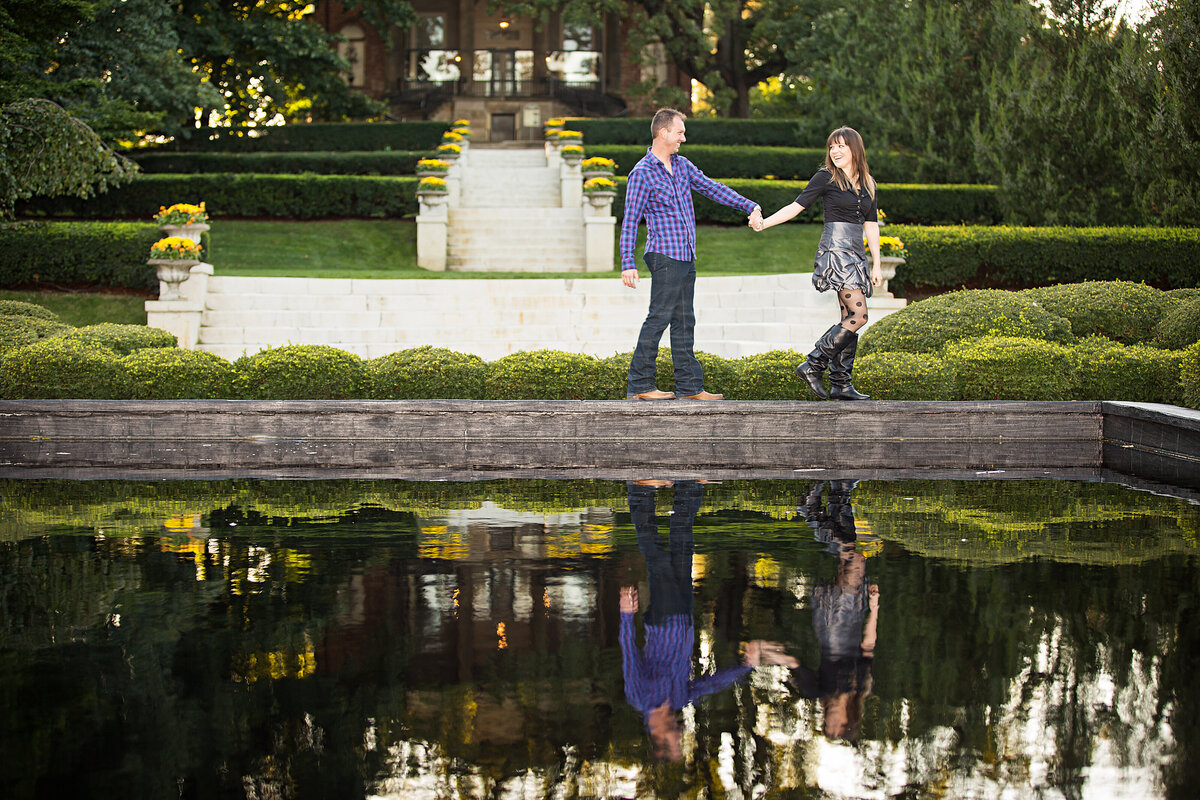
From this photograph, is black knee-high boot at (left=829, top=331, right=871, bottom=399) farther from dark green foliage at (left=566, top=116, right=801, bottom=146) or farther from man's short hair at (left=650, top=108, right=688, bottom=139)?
dark green foliage at (left=566, top=116, right=801, bottom=146)

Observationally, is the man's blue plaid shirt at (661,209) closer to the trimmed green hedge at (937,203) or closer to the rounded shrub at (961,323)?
the rounded shrub at (961,323)

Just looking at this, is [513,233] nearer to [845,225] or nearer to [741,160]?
[741,160]

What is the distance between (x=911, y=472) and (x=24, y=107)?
1313cm

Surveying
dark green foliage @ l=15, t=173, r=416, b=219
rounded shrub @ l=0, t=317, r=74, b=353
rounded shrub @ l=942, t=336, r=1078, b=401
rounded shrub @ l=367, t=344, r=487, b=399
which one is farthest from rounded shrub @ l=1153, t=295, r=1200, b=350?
dark green foliage @ l=15, t=173, r=416, b=219

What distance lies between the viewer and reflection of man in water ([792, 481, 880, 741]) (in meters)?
3.17

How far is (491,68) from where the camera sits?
39719 mm

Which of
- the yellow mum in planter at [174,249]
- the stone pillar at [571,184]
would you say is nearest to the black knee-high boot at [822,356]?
the yellow mum in planter at [174,249]

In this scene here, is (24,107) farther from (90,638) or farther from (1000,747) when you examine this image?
(1000,747)

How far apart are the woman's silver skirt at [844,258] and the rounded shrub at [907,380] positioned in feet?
4.03

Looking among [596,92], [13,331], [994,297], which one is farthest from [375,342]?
[596,92]

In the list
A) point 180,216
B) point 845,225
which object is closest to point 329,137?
point 180,216

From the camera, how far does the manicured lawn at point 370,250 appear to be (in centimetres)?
1909

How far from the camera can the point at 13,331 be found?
11742mm

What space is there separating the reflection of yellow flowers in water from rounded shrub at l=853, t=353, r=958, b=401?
263 inches
